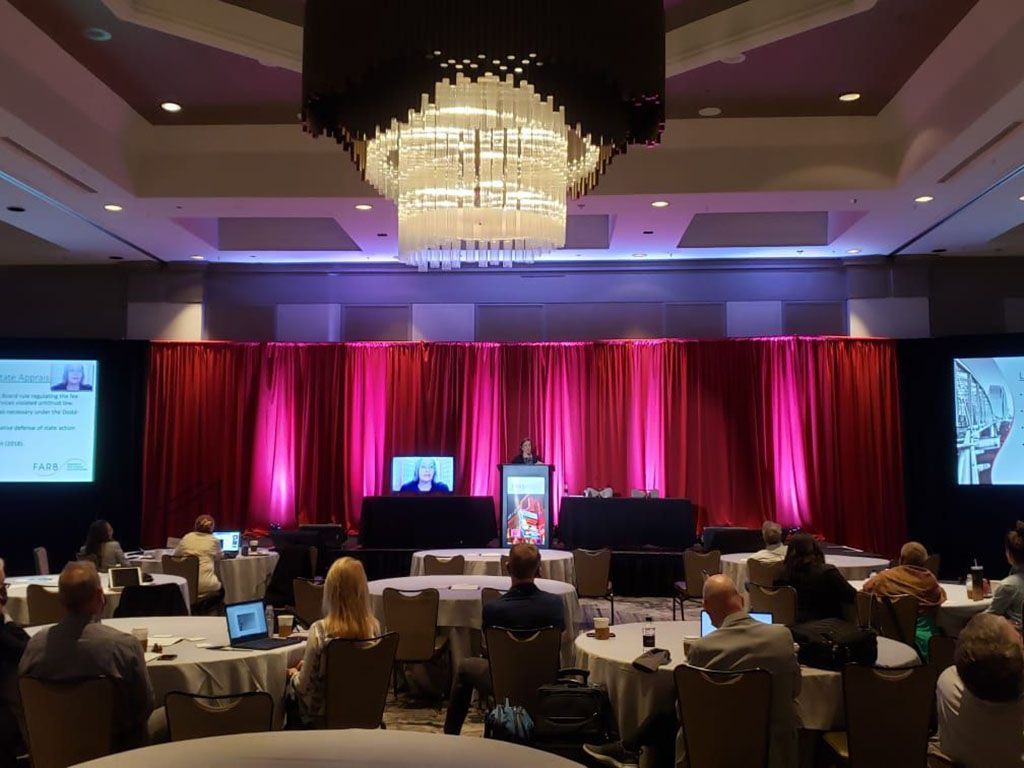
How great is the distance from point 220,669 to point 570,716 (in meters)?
1.77

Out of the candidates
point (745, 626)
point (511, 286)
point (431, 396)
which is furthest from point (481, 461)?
point (745, 626)

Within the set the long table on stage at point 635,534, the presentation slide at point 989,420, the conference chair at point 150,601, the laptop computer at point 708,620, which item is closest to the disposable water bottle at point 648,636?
the laptop computer at point 708,620

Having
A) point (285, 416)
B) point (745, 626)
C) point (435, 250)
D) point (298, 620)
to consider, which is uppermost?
point (435, 250)

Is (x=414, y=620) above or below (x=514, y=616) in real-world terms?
below

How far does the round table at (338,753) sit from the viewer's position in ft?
7.47

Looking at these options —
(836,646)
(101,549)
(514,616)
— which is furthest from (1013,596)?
(101,549)

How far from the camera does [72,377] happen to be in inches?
487

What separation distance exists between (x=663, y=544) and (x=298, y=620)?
5820 mm

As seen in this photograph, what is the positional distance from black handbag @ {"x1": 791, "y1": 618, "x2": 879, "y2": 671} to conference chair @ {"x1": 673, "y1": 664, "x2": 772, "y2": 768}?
605 mm

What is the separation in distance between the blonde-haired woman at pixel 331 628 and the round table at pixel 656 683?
3.95ft

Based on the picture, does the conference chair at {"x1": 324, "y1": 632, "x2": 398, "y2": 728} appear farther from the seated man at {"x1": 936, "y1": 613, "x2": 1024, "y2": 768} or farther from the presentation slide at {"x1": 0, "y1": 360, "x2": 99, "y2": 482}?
the presentation slide at {"x1": 0, "y1": 360, "x2": 99, "y2": 482}

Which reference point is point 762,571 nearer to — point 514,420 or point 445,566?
point 445,566

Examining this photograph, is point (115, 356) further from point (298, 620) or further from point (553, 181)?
point (553, 181)

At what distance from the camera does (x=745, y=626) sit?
3.75 meters
